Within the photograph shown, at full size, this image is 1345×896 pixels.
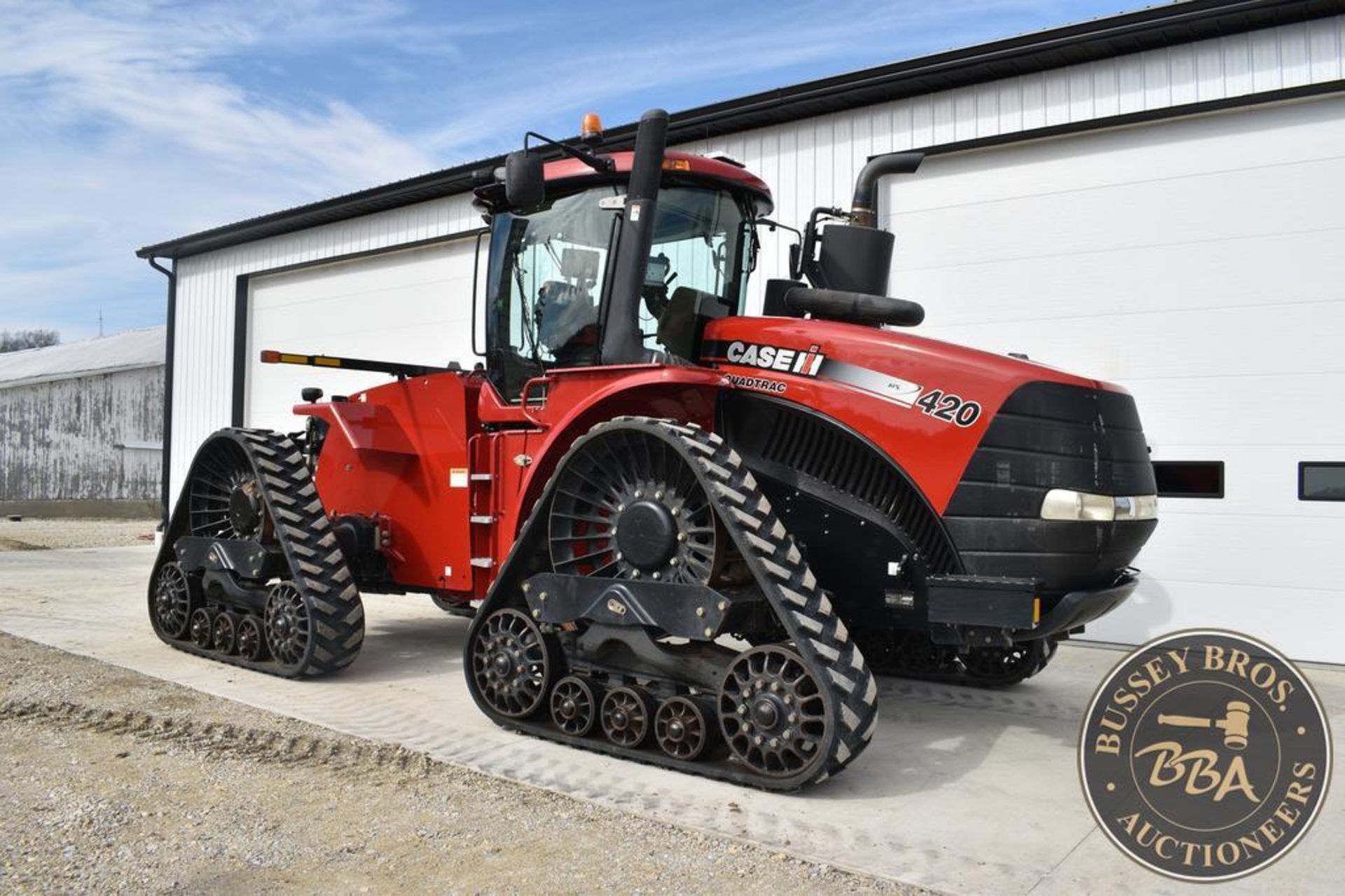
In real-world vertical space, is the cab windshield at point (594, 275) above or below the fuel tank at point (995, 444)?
above

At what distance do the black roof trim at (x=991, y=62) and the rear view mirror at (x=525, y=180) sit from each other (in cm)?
345

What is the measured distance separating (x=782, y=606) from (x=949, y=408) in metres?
1.14

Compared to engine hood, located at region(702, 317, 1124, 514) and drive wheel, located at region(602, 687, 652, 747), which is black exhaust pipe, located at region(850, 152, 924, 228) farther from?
drive wheel, located at region(602, 687, 652, 747)

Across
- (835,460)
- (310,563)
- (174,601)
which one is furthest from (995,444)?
(174,601)

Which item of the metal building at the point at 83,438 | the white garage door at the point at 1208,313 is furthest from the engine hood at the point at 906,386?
the metal building at the point at 83,438

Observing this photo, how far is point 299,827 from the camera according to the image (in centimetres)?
407

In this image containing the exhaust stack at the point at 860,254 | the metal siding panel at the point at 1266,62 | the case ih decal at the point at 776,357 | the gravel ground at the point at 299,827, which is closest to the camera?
the gravel ground at the point at 299,827

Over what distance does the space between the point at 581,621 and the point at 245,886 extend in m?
2.11

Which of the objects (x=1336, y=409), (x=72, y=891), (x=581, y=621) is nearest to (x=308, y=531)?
(x=581, y=621)

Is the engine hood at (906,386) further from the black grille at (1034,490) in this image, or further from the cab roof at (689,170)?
the cab roof at (689,170)

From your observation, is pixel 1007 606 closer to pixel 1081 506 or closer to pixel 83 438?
pixel 1081 506

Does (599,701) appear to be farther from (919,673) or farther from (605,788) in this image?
(919,673)

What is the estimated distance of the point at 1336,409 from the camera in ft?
25.2

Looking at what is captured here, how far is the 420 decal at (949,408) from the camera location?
4.63 meters
